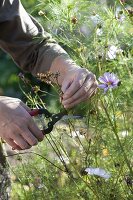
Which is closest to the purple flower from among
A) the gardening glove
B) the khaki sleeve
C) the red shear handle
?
the gardening glove

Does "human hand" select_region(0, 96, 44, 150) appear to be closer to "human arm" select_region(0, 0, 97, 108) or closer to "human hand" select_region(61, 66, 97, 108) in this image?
"human hand" select_region(61, 66, 97, 108)

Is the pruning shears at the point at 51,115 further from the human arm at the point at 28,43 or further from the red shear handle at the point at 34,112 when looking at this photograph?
the human arm at the point at 28,43

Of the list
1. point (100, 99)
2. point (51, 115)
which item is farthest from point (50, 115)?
point (100, 99)

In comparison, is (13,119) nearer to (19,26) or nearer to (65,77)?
(65,77)

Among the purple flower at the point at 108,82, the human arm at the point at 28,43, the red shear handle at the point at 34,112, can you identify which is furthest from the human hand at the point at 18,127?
the human arm at the point at 28,43

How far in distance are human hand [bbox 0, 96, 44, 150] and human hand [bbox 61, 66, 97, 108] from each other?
125 mm

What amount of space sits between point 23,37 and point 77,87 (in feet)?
1.36

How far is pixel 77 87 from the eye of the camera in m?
1.35

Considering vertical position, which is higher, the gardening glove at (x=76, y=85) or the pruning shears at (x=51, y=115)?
the gardening glove at (x=76, y=85)

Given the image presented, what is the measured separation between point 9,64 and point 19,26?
87.0 inches

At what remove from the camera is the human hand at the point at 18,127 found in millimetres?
1220

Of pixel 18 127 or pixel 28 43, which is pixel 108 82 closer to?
pixel 18 127

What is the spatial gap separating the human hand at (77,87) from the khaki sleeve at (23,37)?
10.5 inches

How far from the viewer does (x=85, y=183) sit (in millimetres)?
1534
